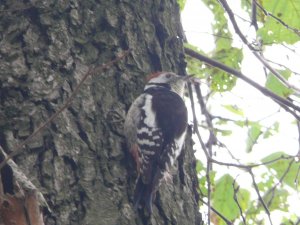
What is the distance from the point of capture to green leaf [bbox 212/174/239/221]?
3.22 m

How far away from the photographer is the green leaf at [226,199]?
10.6ft

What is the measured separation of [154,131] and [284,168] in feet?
2.91

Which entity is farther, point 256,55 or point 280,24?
point 256,55

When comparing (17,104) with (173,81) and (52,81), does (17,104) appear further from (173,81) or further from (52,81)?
(173,81)

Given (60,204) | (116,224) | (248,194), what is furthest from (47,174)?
(248,194)

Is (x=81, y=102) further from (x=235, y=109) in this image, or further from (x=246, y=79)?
(x=235, y=109)

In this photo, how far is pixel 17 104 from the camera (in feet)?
7.14

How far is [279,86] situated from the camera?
320 cm

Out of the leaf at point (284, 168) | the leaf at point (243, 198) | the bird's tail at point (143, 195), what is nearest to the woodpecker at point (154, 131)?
the bird's tail at point (143, 195)

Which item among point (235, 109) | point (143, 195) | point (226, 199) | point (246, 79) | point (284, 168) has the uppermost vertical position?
point (235, 109)

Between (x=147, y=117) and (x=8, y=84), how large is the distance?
92cm

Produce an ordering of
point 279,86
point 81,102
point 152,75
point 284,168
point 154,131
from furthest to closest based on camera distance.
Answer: point 284,168
point 279,86
point 154,131
point 152,75
point 81,102

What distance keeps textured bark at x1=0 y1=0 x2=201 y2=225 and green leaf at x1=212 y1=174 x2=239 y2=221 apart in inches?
24.2

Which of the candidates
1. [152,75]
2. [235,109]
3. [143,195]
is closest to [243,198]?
[235,109]
